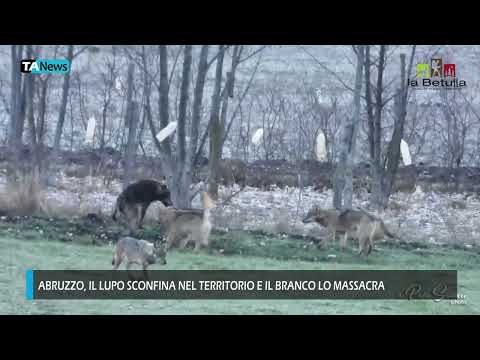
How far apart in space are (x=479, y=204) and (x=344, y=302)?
7201mm

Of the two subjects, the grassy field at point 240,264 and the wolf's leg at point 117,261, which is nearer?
the grassy field at point 240,264

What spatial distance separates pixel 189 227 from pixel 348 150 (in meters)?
3.23

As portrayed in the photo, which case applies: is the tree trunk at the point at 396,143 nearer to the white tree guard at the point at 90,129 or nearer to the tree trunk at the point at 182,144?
the tree trunk at the point at 182,144

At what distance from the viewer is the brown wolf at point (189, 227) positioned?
853 centimetres

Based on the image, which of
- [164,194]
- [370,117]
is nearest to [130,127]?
[164,194]

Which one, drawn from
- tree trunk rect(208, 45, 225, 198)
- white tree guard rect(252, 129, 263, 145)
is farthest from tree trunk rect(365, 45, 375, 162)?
tree trunk rect(208, 45, 225, 198)

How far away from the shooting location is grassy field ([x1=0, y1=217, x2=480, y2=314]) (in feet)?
20.5

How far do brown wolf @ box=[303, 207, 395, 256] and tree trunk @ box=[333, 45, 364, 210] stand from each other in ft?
4.13

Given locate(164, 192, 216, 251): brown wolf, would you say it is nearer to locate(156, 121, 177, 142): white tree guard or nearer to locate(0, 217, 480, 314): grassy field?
locate(0, 217, 480, 314): grassy field

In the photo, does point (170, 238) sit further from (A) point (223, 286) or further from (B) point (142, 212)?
(A) point (223, 286)

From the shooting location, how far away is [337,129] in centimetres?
1302

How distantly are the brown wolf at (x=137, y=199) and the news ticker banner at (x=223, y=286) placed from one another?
2443 millimetres

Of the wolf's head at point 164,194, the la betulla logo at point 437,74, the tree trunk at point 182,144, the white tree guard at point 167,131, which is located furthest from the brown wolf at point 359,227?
the white tree guard at point 167,131

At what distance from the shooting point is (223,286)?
6781mm
